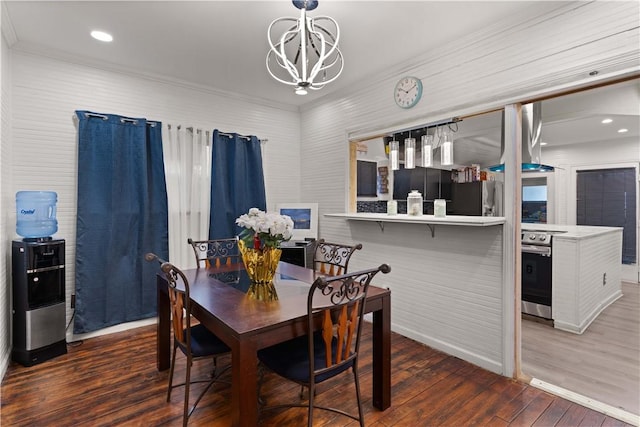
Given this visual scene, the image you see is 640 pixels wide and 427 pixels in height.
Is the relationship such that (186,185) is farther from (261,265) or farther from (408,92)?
(408,92)

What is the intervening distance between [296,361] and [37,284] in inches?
92.7

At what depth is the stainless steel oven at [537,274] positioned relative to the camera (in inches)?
141

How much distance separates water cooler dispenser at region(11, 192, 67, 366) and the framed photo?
2366mm

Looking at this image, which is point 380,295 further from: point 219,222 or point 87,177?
point 87,177

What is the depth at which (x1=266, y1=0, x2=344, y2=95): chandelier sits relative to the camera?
179 centimetres

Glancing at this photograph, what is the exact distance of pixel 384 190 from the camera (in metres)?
3.69

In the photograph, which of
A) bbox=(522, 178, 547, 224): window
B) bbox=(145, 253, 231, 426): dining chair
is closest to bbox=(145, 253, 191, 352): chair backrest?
bbox=(145, 253, 231, 426): dining chair

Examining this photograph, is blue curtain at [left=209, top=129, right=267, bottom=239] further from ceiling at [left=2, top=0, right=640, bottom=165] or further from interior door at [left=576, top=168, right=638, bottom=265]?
interior door at [left=576, top=168, right=638, bottom=265]

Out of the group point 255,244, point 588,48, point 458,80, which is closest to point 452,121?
point 458,80

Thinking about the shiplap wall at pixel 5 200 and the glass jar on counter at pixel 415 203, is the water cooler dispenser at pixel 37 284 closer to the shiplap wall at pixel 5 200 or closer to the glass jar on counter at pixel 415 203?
the shiplap wall at pixel 5 200

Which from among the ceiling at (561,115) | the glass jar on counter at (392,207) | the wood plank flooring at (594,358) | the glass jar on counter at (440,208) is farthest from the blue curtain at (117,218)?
the wood plank flooring at (594,358)

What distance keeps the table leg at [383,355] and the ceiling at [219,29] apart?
2.05 m

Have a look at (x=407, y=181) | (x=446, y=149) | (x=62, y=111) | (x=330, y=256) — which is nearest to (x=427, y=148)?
(x=446, y=149)

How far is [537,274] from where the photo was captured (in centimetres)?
367
